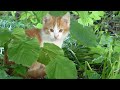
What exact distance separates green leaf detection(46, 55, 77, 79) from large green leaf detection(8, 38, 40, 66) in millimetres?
69

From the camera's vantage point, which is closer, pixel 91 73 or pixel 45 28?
pixel 91 73

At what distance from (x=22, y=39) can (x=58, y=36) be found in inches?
33.0

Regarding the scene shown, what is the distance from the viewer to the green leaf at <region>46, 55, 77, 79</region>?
949 millimetres

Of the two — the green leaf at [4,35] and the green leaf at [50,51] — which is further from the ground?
the green leaf at [4,35]

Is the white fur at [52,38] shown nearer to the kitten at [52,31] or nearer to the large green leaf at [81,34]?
the kitten at [52,31]

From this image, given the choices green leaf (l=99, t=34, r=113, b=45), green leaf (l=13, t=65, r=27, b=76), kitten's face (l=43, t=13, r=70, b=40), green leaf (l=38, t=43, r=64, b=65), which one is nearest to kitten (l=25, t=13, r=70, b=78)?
kitten's face (l=43, t=13, r=70, b=40)

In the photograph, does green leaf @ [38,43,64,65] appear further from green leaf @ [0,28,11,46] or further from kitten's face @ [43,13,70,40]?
kitten's face @ [43,13,70,40]

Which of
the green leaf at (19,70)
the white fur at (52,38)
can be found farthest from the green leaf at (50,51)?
the white fur at (52,38)

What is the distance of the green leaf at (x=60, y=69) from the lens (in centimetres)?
95

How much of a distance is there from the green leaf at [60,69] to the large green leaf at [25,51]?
69 millimetres

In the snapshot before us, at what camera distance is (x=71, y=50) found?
2.03 m
